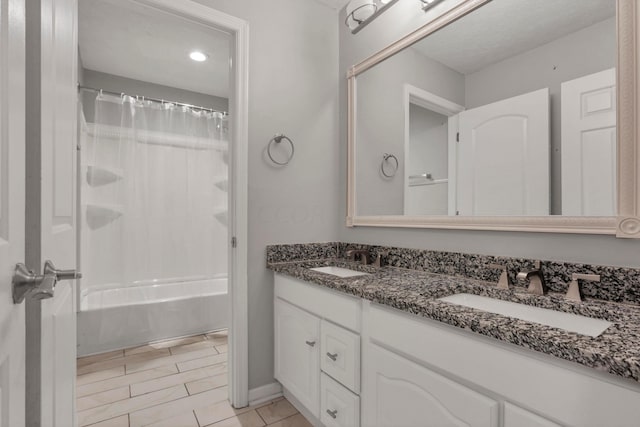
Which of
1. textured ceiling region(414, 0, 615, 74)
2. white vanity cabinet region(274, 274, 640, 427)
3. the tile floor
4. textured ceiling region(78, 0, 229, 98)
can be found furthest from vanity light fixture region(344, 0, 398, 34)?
the tile floor

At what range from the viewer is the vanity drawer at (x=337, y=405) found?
1281mm

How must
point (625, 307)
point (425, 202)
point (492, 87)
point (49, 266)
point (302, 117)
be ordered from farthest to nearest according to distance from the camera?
point (302, 117) < point (425, 202) < point (492, 87) < point (625, 307) < point (49, 266)

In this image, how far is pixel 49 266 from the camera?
0.65 m

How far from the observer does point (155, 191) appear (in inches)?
118

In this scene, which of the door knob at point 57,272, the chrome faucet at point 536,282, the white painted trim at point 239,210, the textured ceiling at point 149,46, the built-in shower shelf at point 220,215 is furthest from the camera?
the built-in shower shelf at point 220,215

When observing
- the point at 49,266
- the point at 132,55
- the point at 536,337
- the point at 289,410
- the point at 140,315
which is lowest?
the point at 289,410

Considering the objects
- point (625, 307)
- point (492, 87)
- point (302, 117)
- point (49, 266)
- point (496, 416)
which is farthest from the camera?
point (302, 117)

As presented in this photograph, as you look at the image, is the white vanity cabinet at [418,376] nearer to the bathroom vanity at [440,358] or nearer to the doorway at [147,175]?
the bathroom vanity at [440,358]

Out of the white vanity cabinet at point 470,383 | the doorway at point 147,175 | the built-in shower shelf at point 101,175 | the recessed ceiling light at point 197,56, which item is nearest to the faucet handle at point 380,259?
the white vanity cabinet at point 470,383

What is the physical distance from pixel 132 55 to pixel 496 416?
3.29 m

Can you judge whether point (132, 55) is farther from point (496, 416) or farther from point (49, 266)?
point (496, 416)

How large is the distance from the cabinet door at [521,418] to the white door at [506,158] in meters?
0.75

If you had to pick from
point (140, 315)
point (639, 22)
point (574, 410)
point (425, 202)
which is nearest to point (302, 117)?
point (425, 202)

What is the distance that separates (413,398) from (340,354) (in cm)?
39
